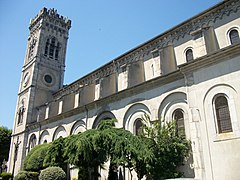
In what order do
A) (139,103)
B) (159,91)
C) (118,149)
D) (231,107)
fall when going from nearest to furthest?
(231,107), (118,149), (159,91), (139,103)

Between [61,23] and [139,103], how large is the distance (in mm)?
28626

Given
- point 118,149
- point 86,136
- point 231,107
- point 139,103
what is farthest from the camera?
point 139,103

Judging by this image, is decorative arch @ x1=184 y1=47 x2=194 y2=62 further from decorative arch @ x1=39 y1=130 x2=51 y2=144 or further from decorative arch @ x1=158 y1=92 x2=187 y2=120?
decorative arch @ x1=39 y1=130 x2=51 y2=144

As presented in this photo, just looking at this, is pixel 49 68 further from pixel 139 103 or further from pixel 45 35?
pixel 139 103

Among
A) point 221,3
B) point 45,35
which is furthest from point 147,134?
point 45,35

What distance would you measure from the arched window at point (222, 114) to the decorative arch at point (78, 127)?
44.1 feet

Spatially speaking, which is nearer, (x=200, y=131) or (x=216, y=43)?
(x=200, y=131)

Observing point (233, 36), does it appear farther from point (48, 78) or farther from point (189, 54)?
point (48, 78)

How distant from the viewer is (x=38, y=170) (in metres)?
22.7

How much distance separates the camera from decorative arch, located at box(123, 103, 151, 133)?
668 inches

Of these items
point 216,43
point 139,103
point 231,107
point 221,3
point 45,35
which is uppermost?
point 45,35

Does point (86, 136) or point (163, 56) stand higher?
point (163, 56)

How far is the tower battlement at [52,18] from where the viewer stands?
38.1 metres

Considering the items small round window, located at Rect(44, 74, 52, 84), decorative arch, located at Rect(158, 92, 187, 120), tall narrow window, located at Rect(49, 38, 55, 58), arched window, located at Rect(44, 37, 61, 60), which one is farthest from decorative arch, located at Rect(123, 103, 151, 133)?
tall narrow window, located at Rect(49, 38, 55, 58)
